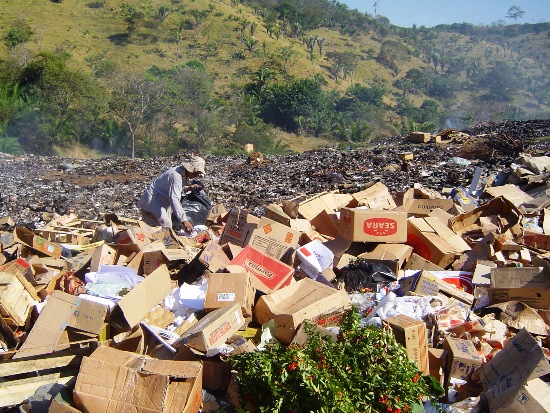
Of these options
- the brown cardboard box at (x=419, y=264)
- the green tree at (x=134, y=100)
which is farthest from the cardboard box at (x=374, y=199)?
the green tree at (x=134, y=100)

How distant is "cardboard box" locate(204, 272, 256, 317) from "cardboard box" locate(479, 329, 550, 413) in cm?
146

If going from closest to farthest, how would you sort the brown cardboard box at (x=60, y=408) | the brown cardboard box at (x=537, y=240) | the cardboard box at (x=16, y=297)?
the brown cardboard box at (x=60, y=408)
the cardboard box at (x=16, y=297)
the brown cardboard box at (x=537, y=240)

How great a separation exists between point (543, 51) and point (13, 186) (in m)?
80.8

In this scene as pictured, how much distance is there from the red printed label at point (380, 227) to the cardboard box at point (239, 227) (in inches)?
37.6

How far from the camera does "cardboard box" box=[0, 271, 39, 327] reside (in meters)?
3.40

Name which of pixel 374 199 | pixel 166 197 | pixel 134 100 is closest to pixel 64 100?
pixel 134 100

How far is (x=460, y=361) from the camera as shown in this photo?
117 inches

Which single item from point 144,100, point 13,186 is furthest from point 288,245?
point 144,100

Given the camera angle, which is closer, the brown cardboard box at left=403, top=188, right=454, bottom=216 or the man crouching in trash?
the man crouching in trash

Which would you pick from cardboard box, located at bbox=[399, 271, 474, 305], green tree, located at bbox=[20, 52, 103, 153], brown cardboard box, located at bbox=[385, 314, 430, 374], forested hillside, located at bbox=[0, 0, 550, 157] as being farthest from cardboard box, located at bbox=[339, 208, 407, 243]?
green tree, located at bbox=[20, 52, 103, 153]

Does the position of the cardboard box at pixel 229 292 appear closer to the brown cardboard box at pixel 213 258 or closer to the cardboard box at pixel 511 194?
the brown cardboard box at pixel 213 258

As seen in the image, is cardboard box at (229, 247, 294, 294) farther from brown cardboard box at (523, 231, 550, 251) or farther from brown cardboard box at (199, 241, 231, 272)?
brown cardboard box at (523, 231, 550, 251)

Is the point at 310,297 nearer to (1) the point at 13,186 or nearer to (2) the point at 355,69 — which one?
→ (1) the point at 13,186

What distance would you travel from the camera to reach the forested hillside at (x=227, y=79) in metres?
24.8
